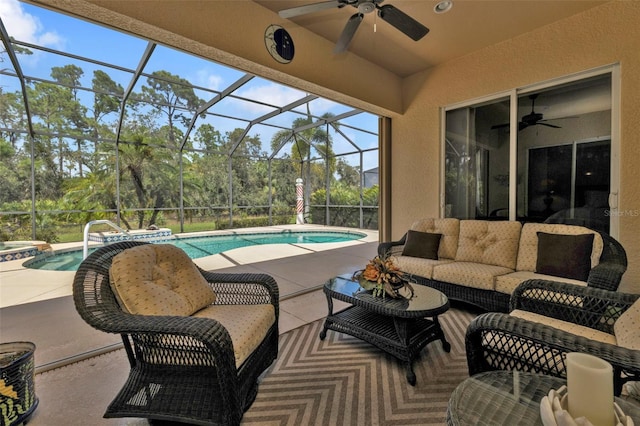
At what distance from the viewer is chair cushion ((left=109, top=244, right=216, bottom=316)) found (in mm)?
1565

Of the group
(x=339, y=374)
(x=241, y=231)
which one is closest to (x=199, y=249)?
(x=241, y=231)

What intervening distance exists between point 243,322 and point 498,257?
109 inches

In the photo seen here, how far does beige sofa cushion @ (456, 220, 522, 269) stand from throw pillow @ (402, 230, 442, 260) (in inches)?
10.6

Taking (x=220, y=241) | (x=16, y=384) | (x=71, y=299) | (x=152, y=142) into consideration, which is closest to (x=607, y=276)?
(x=16, y=384)

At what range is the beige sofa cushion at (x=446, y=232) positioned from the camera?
3.54 m

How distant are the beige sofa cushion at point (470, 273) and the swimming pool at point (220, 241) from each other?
5.01m

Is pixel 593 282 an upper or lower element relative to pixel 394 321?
upper

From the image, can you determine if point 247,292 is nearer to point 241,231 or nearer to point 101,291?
point 101,291

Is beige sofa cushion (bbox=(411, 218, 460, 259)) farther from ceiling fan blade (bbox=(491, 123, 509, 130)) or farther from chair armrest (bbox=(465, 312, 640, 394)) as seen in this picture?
chair armrest (bbox=(465, 312, 640, 394))

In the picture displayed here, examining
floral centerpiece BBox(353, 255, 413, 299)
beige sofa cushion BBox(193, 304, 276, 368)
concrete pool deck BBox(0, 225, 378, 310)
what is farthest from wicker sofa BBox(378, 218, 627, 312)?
beige sofa cushion BBox(193, 304, 276, 368)

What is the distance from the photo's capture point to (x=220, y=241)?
29.5 ft

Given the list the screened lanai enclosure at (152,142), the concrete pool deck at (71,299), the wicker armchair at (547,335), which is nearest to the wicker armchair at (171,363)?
the concrete pool deck at (71,299)

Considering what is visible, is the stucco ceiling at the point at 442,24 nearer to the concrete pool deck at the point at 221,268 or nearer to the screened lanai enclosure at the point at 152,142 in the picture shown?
the screened lanai enclosure at the point at 152,142

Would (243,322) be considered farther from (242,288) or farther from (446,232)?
(446,232)
